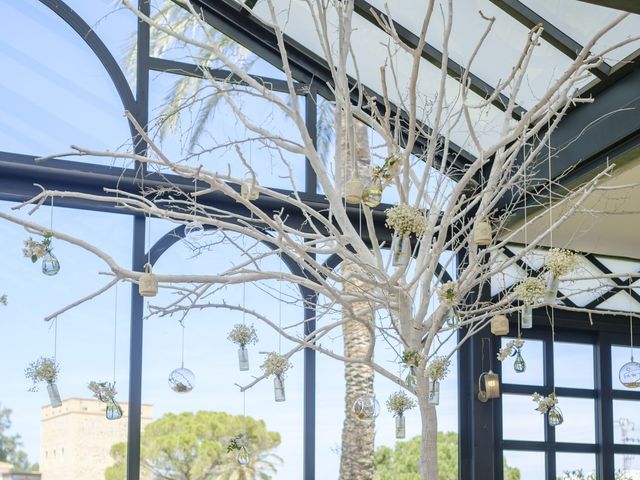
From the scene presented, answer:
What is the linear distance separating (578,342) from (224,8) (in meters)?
4.34

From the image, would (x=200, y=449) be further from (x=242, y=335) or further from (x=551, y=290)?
(x=551, y=290)

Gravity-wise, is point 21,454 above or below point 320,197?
below

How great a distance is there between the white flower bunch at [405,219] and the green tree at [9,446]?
3621 millimetres

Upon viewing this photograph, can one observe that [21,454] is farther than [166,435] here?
No

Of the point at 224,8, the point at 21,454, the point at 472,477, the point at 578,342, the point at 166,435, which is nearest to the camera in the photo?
the point at 21,454

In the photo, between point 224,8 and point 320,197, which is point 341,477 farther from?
point 224,8

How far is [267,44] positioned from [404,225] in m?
3.91

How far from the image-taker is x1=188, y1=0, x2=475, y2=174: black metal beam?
292 inches

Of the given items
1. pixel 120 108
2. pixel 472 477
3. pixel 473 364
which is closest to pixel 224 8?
pixel 120 108

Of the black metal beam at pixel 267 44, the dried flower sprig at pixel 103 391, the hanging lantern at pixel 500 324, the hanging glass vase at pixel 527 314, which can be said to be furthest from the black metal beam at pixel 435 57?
the dried flower sprig at pixel 103 391

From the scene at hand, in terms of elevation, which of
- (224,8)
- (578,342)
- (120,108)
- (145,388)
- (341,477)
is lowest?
(341,477)

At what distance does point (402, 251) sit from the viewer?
13.5 feet

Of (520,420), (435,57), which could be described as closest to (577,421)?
(520,420)

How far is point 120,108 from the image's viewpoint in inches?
280
